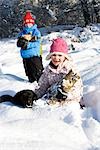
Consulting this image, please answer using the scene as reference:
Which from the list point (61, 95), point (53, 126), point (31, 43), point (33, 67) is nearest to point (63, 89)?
point (61, 95)

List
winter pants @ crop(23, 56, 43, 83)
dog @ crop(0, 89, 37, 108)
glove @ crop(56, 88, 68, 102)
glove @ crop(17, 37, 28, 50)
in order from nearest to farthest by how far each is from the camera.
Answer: glove @ crop(56, 88, 68, 102), dog @ crop(0, 89, 37, 108), glove @ crop(17, 37, 28, 50), winter pants @ crop(23, 56, 43, 83)

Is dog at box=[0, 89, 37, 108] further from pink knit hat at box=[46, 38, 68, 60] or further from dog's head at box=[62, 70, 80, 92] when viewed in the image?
pink knit hat at box=[46, 38, 68, 60]

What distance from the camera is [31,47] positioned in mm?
8117

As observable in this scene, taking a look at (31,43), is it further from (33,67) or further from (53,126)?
(53,126)

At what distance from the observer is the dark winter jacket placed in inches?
317

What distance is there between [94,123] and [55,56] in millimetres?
1550

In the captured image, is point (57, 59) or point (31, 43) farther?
point (31, 43)

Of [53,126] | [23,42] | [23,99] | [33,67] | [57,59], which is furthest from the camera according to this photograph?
[33,67]

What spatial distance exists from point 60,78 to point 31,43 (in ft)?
8.05

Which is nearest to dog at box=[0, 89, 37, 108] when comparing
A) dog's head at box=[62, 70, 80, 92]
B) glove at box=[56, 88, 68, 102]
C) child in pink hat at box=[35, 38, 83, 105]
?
child in pink hat at box=[35, 38, 83, 105]

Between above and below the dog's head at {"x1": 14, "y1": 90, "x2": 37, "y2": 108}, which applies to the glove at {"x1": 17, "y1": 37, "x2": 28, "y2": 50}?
above

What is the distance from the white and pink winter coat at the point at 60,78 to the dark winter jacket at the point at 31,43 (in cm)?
229

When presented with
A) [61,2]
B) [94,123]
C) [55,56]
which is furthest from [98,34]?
[94,123]

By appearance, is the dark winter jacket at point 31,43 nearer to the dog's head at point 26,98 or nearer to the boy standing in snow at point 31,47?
the boy standing in snow at point 31,47
